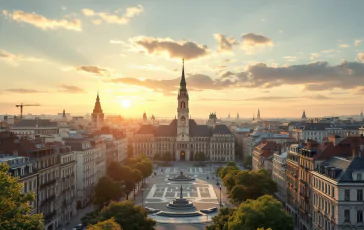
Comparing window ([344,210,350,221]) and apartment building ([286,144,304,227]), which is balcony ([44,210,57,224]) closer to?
apartment building ([286,144,304,227])

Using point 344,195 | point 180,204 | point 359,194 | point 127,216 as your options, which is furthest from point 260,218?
point 180,204

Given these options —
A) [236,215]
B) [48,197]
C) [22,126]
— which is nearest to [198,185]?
[48,197]

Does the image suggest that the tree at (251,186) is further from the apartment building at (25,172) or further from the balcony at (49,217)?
the apartment building at (25,172)

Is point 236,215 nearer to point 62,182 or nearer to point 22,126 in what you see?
point 62,182

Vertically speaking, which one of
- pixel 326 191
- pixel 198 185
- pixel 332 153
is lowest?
pixel 198 185

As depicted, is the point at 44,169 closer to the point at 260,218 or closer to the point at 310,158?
the point at 260,218

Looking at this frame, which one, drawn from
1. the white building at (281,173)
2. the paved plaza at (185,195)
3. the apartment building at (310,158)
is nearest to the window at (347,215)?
the apartment building at (310,158)
